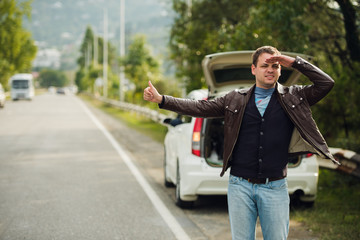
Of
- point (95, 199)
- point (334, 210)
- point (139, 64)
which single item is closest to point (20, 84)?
point (139, 64)

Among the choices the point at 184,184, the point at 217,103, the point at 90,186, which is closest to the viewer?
the point at 217,103

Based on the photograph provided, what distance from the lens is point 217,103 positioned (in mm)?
4141

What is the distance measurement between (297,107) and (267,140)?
322 millimetres

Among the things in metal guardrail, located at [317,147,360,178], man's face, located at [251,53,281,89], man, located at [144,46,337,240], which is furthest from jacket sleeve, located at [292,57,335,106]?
metal guardrail, located at [317,147,360,178]

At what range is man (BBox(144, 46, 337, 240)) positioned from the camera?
3857 mm

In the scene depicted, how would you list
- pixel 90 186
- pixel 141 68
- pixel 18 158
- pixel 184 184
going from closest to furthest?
pixel 184 184
pixel 90 186
pixel 18 158
pixel 141 68

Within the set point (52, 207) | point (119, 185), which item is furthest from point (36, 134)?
point (52, 207)

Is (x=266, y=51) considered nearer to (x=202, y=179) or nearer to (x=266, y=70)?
(x=266, y=70)

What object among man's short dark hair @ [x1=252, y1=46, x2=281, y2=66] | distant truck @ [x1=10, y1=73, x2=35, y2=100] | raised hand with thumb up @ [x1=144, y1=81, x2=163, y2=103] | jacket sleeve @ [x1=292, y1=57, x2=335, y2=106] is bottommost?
distant truck @ [x1=10, y1=73, x2=35, y2=100]

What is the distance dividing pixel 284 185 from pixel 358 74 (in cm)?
609

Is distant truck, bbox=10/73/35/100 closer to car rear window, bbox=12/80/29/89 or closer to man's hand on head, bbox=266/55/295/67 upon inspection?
car rear window, bbox=12/80/29/89

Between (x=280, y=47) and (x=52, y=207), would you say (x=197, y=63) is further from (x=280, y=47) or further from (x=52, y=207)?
(x=52, y=207)

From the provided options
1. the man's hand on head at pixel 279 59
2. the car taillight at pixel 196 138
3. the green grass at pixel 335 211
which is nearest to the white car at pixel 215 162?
the car taillight at pixel 196 138

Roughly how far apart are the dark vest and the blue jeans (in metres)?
0.09
